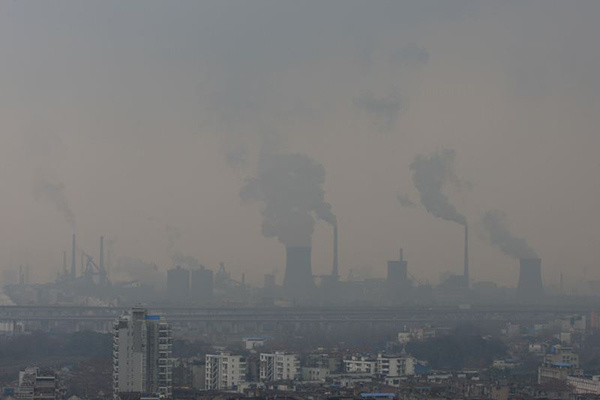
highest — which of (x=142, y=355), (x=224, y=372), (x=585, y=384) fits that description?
(x=142, y=355)

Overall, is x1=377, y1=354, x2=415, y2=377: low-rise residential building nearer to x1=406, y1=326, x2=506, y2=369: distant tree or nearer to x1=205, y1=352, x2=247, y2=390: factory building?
x1=205, y1=352, x2=247, y2=390: factory building

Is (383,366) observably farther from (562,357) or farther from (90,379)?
(90,379)

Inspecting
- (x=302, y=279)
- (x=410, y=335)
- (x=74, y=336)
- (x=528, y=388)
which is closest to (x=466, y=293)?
(x=302, y=279)

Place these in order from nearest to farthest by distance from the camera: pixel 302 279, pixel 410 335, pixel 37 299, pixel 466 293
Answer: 1. pixel 410 335
2. pixel 302 279
3. pixel 466 293
4. pixel 37 299

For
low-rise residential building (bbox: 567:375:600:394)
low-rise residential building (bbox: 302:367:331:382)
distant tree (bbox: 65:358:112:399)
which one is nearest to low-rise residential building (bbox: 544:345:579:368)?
low-rise residential building (bbox: 567:375:600:394)

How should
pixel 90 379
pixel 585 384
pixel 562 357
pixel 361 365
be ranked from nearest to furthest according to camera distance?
1. pixel 90 379
2. pixel 585 384
3. pixel 361 365
4. pixel 562 357

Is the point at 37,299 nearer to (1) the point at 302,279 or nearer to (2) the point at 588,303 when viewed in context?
(1) the point at 302,279

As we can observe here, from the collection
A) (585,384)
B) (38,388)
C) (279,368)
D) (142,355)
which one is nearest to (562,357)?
(585,384)
